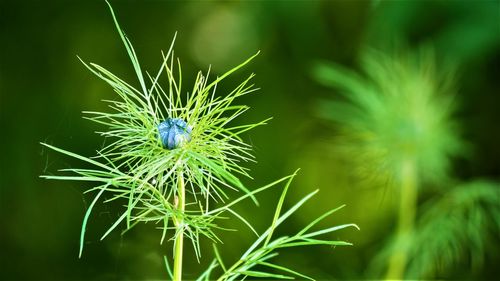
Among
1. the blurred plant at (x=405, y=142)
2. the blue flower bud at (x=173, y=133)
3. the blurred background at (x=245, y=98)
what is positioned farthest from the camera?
the blurred background at (x=245, y=98)

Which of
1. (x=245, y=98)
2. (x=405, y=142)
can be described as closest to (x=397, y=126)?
(x=405, y=142)

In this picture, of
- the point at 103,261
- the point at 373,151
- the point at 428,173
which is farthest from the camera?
the point at 103,261

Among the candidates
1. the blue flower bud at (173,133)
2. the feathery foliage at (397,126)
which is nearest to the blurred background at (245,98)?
the feathery foliage at (397,126)

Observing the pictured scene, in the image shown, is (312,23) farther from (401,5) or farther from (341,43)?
(401,5)

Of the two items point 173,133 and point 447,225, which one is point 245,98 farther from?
point 173,133

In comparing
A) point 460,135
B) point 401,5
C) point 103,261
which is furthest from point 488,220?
point 103,261

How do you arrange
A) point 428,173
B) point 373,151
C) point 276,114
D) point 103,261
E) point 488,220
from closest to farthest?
point 373,151
point 428,173
point 488,220
point 103,261
point 276,114

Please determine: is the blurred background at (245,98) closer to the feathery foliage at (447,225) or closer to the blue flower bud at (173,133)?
the feathery foliage at (447,225)
